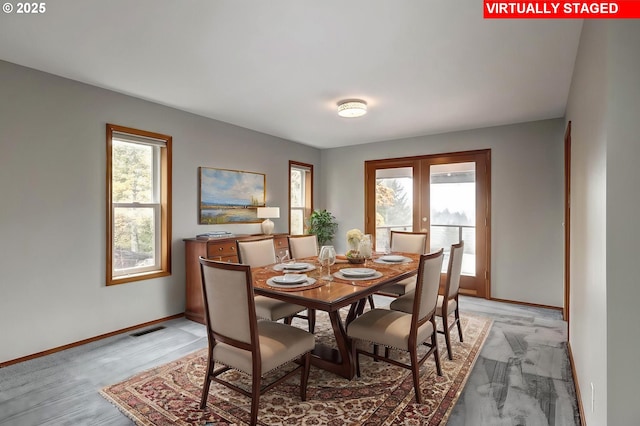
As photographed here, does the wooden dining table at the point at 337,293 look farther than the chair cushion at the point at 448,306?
No

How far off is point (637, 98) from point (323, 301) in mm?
1668

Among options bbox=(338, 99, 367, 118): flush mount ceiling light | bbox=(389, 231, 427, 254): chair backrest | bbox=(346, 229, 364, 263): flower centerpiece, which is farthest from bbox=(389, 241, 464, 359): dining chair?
bbox=(338, 99, 367, 118): flush mount ceiling light

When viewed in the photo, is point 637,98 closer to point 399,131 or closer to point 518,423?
point 518,423

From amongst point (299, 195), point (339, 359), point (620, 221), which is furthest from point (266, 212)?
point (620, 221)

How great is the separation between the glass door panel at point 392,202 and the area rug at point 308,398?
309 cm

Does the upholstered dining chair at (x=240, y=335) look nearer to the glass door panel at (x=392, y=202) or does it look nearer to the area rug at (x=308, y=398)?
the area rug at (x=308, y=398)

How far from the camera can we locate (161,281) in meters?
3.98

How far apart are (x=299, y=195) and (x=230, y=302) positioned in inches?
177

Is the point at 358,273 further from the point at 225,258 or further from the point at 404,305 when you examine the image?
the point at 225,258

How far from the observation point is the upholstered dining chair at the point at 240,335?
191 cm

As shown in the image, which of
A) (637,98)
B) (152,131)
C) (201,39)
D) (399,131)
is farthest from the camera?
(399,131)

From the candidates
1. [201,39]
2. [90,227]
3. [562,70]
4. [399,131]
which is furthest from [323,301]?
[399,131]

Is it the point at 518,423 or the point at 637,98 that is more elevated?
the point at 637,98

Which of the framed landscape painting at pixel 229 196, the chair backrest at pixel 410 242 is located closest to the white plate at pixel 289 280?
the chair backrest at pixel 410 242
